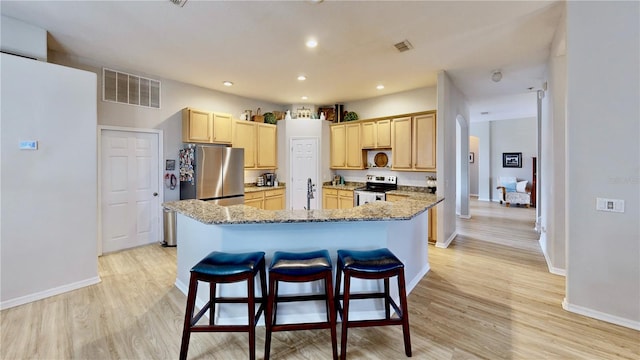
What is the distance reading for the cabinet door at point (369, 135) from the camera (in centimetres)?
541

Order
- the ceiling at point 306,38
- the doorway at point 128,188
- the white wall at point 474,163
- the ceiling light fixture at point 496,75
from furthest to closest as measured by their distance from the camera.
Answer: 1. the white wall at point 474,163
2. the ceiling light fixture at point 496,75
3. the doorway at point 128,188
4. the ceiling at point 306,38

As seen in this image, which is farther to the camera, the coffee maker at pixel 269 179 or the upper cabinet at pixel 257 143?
the coffee maker at pixel 269 179

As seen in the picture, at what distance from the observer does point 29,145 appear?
8.63 feet

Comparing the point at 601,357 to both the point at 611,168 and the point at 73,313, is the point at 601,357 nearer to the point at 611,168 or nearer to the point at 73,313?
the point at 611,168

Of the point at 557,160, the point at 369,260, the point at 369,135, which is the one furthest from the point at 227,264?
the point at 369,135

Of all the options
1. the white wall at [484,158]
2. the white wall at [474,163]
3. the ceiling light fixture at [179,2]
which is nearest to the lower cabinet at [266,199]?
the ceiling light fixture at [179,2]

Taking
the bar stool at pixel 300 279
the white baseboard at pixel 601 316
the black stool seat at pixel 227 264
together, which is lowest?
the white baseboard at pixel 601 316

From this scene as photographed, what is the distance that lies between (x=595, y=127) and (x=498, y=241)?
2893mm

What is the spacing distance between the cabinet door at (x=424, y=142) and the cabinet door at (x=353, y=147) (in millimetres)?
1194

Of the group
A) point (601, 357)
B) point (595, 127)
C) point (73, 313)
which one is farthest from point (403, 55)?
point (73, 313)

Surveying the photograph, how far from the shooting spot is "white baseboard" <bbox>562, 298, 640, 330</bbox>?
7.22 ft

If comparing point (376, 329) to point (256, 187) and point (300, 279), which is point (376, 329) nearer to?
point (300, 279)

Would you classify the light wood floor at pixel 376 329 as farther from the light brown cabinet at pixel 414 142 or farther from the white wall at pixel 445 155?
the light brown cabinet at pixel 414 142

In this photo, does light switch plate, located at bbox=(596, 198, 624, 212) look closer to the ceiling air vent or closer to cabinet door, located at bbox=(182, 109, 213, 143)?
the ceiling air vent
